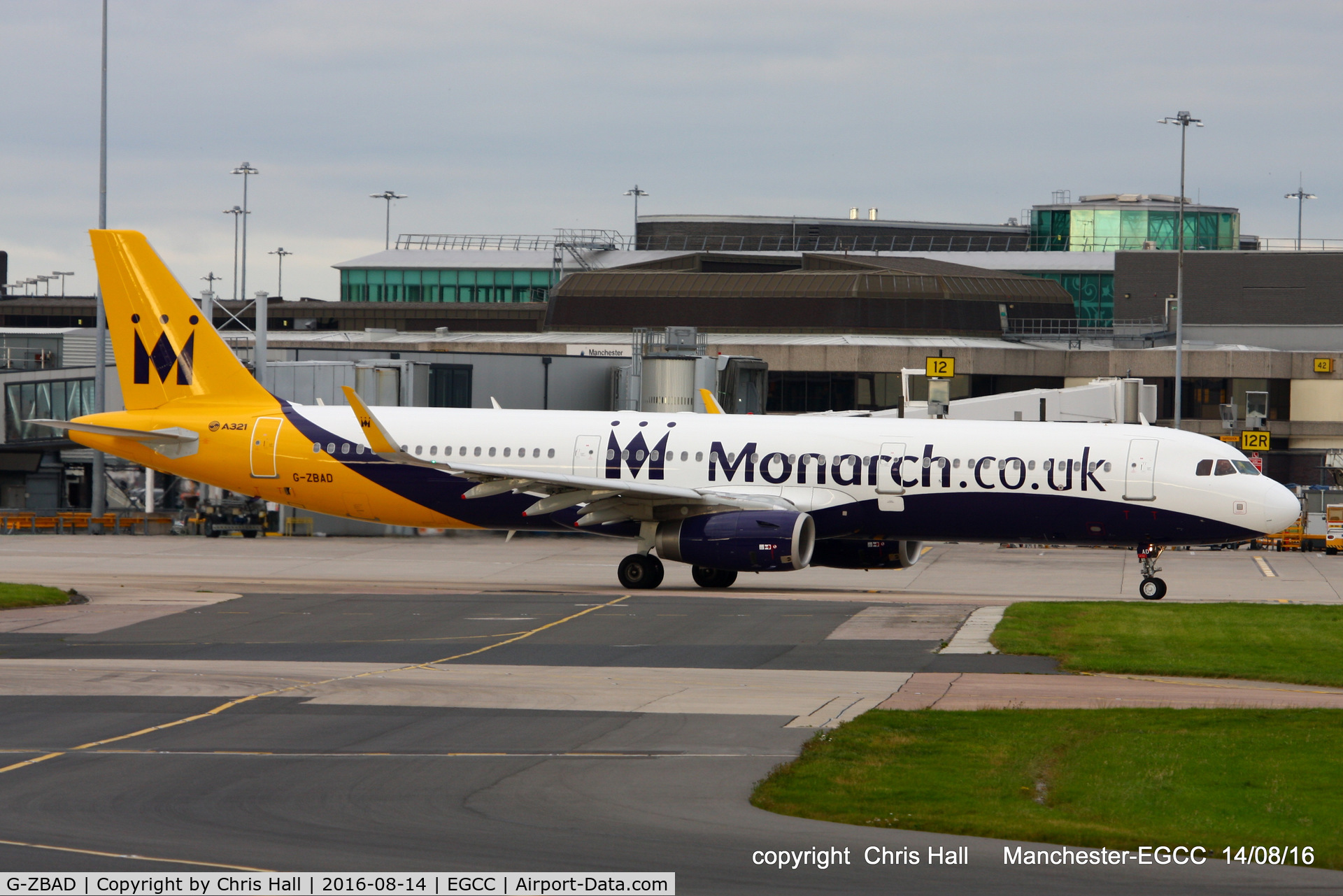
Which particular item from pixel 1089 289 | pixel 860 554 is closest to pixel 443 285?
pixel 1089 289

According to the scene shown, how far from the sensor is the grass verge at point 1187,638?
22.7 metres

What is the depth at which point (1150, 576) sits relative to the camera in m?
34.8

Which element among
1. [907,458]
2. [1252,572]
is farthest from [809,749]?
[1252,572]

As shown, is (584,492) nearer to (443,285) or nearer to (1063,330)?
(1063,330)

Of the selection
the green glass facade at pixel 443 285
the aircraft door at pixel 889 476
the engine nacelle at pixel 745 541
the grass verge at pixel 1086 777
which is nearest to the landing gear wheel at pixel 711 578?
the engine nacelle at pixel 745 541

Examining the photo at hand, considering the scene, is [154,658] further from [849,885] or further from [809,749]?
[849,885]

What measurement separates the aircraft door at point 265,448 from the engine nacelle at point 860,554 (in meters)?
13.4

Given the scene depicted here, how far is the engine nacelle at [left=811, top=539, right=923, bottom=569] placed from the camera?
117ft

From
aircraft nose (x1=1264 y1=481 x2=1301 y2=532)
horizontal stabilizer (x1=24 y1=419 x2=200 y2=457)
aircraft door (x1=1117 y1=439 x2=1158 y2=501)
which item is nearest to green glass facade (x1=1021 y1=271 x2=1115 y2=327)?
aircraft door (x1=1117 y1=439 x2=1158 y2=501)

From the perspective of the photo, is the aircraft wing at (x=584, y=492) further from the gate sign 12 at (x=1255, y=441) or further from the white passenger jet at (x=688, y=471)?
the gate sign 12 at (x=1255, y=441)

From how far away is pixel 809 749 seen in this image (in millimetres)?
15852

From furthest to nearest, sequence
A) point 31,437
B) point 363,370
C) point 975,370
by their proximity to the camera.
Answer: point 975,370 → point 31,437 → point 363,370

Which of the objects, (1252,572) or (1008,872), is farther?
(1252,572)

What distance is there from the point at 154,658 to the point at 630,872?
14474 millimetres
